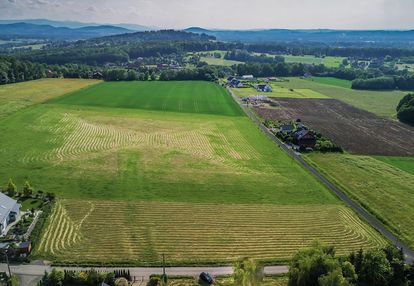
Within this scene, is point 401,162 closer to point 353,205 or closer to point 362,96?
point 353,205

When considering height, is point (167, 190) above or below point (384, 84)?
below

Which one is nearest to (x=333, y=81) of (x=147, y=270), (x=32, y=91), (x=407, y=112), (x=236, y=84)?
(x=236, y=84)

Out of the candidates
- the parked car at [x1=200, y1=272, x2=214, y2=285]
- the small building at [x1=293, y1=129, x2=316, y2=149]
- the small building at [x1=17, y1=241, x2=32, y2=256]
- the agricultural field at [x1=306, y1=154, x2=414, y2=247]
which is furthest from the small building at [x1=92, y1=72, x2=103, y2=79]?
the parked car at [x1=200, y1=272, x2=214, y2=285]

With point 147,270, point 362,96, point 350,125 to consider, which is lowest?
point 362,96

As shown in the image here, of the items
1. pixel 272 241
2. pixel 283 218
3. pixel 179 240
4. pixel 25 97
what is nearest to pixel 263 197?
pixel 283 218

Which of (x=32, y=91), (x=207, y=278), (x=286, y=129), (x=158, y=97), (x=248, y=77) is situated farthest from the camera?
(x=248, y=77)

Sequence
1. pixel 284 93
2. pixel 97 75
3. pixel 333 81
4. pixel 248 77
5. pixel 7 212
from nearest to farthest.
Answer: pixel 7 212 → pixel 284 93 → pixel 97 75 → pixel 248 77 → pixel 333 81

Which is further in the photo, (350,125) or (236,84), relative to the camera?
(236,84)

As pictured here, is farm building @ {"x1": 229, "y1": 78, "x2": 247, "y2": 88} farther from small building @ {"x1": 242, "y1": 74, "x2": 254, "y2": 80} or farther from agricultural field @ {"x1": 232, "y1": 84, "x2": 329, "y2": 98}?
small building @ {"x1": 242, "y1": 74, "x2": 254, "y2": 80}
